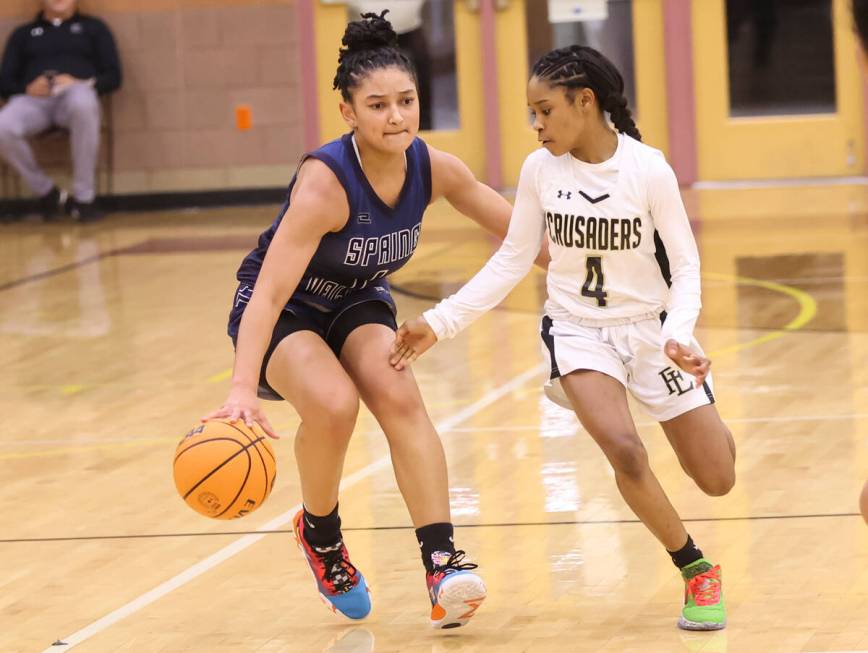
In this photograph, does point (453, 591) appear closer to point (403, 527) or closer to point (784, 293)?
point (403, 527)

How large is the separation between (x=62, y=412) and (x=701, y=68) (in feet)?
23.7

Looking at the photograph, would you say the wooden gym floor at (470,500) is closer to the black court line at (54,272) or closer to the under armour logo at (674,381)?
the under armour logo at (674,381)

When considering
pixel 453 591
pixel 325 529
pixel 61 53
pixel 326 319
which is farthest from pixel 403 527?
pixel 61 53

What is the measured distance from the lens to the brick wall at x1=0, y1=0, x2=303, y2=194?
12.5 metres

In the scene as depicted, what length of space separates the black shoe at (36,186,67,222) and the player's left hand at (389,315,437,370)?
30.5 feet

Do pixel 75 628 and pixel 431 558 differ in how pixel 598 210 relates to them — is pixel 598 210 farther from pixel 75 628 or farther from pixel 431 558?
pixel 75 628

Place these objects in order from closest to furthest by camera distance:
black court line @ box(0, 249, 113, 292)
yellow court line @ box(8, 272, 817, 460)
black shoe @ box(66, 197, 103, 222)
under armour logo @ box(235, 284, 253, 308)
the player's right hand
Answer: the player's right hand < under armour logo @ box(235, 284, 253, 308) < yellow court line @ box(8, 272, 817, 460) < black court line @ box(0, 249, 113, 292) < black shoe @ box(66, 197, 103, 222)

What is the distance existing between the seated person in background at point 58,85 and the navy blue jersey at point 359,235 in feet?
28.2

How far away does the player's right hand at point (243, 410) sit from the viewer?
3.38 meters

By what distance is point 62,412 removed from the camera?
20.1 feet

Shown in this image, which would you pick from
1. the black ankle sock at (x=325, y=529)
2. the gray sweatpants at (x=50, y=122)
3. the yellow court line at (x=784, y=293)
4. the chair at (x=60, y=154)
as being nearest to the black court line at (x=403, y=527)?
the black ankle sock at (x=325, y=529)

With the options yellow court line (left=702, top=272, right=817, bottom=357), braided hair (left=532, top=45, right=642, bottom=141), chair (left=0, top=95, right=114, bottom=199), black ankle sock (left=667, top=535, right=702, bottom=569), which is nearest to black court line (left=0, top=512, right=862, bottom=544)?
black ankle sock (left=667, top=535, right=702, bottom=569)

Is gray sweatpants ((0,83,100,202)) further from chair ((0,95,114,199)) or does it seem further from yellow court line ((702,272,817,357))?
yellow court line ((702,272,817,357))

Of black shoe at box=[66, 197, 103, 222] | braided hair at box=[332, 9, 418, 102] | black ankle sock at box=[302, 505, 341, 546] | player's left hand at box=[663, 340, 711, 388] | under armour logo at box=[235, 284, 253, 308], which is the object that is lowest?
black ankle sock at box=[302, 505, 341, 546]
